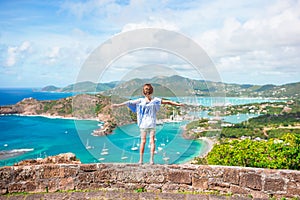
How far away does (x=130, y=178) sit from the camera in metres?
4.41

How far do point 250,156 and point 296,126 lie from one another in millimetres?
65160

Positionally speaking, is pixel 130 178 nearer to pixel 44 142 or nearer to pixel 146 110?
pixel 146 110

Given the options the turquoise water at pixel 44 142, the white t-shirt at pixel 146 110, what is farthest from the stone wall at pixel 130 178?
the turquoise water at pixel 44 142

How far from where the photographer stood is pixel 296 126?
6362cm

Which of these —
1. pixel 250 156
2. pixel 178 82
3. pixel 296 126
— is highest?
pixel 178 82

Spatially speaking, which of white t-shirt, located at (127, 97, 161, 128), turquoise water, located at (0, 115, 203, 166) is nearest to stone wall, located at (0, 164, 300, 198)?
white t-shirt, located at (127, 97, 161, 128)

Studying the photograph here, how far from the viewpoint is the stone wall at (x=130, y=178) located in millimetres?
4252

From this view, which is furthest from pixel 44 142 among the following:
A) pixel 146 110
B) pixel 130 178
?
pixel 146 110

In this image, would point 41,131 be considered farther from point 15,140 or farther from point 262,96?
point 262,96

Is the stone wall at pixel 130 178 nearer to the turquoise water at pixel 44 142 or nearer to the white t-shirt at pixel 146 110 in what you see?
the white t-shirt at pixel 146 110

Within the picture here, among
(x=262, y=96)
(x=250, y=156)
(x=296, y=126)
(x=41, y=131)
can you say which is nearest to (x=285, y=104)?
(x=296, y=126)

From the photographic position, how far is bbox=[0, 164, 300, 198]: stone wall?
4252 mm

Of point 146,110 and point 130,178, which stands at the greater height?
point 146,110

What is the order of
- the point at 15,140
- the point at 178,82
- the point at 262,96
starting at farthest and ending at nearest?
the point at 262,96, the point at 15,140, the point at 178,82
